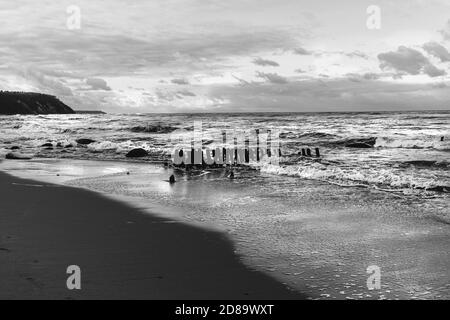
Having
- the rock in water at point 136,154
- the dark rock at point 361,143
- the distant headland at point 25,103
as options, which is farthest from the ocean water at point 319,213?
the distant headland at point 25,103

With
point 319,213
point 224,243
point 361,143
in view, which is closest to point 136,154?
point 361,143

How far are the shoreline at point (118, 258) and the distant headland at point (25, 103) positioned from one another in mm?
180753

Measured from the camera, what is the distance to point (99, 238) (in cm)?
675

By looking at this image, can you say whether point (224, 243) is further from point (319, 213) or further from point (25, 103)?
point (25, 103)

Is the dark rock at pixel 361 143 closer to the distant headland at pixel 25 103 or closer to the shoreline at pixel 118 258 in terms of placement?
the shoreline at pixel 118 258

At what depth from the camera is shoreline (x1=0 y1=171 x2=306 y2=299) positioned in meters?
4.73

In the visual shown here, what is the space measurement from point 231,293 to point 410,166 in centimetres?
1420

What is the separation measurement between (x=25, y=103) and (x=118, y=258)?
192516 mm

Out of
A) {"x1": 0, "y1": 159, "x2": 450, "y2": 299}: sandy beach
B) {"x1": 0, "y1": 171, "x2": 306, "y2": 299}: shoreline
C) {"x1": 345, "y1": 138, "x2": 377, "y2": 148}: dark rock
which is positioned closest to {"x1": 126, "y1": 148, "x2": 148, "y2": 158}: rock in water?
{"x1": 0, "y1": 159, "x2": 450, "y2": 299}: sandy beach

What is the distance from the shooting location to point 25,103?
179250 millimetres

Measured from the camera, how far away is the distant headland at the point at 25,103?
17112 cm

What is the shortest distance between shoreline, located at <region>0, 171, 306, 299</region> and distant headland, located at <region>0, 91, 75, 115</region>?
7116 inches

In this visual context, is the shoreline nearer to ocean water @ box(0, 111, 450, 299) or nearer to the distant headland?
ocean water @ box(0, 111, 450, 299)
